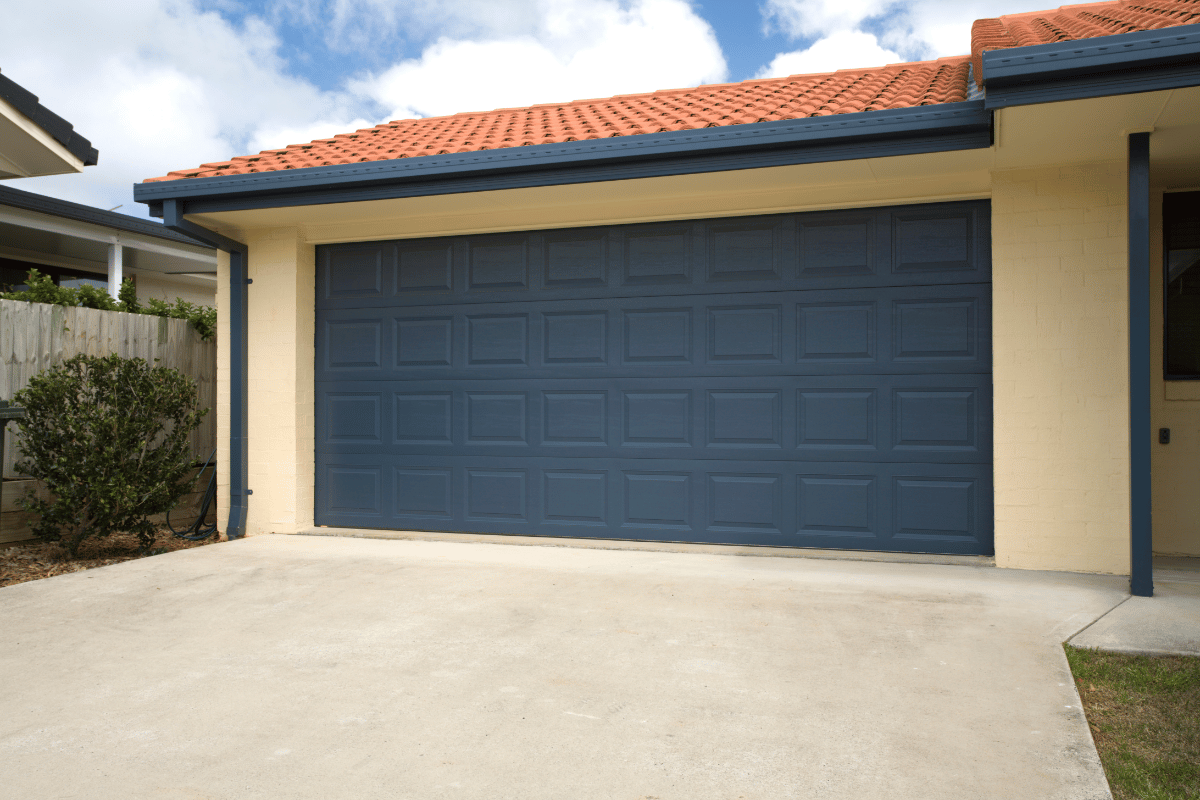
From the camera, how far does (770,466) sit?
650cm

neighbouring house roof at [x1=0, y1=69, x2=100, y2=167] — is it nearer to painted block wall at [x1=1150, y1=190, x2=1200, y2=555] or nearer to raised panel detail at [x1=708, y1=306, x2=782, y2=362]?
raised panel detail at [x1=708, y1=306, x2=782, y2=362]

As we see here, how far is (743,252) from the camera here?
21.7 ft

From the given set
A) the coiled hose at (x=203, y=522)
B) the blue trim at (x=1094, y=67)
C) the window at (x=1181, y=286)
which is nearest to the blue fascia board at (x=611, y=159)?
the blue trim at (x=1094, y=67)

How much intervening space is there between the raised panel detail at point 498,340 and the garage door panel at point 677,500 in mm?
884

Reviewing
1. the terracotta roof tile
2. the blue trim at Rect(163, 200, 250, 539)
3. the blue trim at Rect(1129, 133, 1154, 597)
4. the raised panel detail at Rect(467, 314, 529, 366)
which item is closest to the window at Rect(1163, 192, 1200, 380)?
the terracotta roof tile

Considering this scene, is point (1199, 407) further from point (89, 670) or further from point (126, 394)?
point (126, 394)

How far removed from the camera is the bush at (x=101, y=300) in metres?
7.38

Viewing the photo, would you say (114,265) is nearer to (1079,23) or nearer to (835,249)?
(835,249)

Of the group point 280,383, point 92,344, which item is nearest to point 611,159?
point 280,383

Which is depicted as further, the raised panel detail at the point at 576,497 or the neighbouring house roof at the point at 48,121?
the raised panel detail at the point at 576,497

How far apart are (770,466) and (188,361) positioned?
19.5ft

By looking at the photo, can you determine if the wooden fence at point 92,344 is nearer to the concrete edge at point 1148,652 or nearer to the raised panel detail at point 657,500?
the raised panel detail at point 657,500

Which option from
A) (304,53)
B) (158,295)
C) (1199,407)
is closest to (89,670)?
(1199,407)

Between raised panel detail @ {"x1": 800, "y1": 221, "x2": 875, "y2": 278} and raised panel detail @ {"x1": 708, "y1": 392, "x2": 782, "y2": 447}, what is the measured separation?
1.04m
